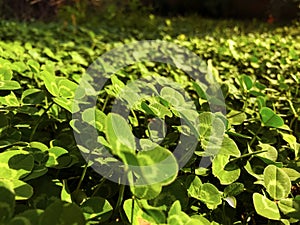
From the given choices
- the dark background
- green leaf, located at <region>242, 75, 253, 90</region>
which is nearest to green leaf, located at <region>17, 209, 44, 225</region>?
green leaf, located at <region>242, 75, 253, 90</region>

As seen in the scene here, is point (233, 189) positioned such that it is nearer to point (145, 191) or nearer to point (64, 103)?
point (145, 191)

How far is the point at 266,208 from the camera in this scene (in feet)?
2.38

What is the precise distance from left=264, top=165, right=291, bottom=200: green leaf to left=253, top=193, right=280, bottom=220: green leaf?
0.02m

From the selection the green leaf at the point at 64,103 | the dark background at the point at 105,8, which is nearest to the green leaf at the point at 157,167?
the green leaf at the point at 64,103

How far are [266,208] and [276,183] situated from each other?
0.07m

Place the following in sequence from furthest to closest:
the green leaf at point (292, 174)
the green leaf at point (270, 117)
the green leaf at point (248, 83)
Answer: the green leaf at point (248, 83), the green leaf at point (270, 117), the green leaf at point (292, 174)

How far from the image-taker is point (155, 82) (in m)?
1.43

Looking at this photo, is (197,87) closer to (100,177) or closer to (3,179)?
(100,177)

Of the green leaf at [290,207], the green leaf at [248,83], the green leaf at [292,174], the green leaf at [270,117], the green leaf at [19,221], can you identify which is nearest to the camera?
the green leaf at [19,221]

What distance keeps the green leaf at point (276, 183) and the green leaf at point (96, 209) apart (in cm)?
30

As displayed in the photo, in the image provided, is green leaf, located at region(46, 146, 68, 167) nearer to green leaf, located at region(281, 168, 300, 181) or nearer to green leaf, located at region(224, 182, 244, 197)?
green leaf, located at region(224, 182, 244, 197)

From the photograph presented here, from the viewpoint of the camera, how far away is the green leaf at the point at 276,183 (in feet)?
2.49

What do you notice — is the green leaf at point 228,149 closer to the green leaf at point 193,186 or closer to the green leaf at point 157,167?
the green leaf at point 193,186

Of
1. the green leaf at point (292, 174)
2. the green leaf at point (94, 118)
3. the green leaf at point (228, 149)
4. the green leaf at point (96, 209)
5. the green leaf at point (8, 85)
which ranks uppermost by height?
the green leaf at point (94, 118)
